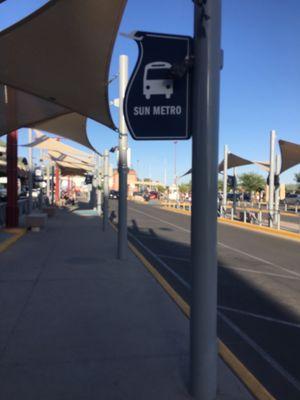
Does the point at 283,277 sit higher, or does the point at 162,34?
the point at 162,34

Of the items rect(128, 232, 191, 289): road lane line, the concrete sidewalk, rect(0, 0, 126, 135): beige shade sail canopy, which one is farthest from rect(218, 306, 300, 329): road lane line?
rect(0, 0, 126, 135): beige shade sail canopy

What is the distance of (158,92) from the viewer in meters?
3.67

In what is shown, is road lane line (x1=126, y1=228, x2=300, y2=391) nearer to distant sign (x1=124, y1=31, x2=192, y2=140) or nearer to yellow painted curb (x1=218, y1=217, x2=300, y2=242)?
distant sign (x1=124, y1=31, x2=192, y2=140)

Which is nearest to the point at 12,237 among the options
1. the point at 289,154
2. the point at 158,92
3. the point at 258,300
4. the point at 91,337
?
the point at 258,300

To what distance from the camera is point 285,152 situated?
2362 centimetres

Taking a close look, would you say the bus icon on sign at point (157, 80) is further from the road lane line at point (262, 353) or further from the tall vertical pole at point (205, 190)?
the road lane line at point (262, 353)

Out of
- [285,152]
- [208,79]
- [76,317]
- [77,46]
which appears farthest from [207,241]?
[285,152]

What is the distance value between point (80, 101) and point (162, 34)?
20.3 ft

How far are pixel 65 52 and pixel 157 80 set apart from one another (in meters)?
4.43

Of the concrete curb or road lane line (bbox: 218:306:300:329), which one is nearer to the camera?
road lane line (bbox: 218:306:300:329)

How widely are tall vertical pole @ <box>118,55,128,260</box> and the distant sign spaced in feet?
21.0

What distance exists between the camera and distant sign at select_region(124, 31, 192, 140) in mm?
3639

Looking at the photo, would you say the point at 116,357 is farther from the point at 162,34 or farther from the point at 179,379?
the point at 162,34

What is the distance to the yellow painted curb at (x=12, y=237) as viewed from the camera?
11.7 meters
